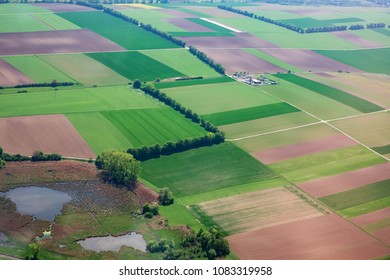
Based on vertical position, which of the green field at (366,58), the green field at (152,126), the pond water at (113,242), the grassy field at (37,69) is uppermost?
the green field at (366,58)

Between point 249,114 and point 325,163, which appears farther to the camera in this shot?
point 249,114

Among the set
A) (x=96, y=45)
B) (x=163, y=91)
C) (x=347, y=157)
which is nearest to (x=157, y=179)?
(x=347, y=157)

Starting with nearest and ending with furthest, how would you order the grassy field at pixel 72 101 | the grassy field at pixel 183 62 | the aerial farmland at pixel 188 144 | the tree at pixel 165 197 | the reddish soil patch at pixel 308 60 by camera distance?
the aerial farmland at pixel 188 144
the tree at pixel 165 197
the grassy field at pixel 72 101
the grassy field at pixel 183 62
the reddish soil patch at pixel 308 60

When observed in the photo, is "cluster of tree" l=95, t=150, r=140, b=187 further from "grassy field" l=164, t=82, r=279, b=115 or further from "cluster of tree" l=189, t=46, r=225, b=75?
"cluster of tree" l=189, t=46, r=225, b=75

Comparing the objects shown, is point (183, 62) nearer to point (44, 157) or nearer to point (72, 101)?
point (72, 101)

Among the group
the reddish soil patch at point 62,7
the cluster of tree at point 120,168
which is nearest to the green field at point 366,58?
the reddish soil patch at point 62,7

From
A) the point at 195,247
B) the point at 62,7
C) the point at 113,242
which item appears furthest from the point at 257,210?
the point at 62,7

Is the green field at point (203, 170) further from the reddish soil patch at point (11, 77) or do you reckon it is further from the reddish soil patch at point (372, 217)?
the reddish soil patch at point (11, 77)
